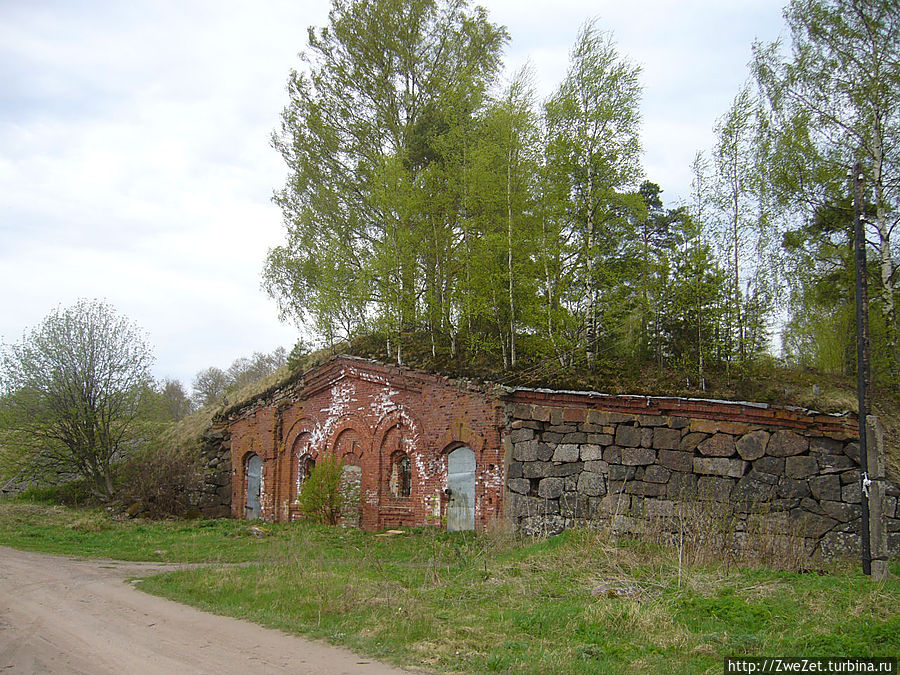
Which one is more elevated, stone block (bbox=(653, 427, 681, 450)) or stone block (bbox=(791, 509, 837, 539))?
stone block (bbox=(653, 427, 681, 450))

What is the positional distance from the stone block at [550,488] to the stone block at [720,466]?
2.94m

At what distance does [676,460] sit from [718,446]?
868mm

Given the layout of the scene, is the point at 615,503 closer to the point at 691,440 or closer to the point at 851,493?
the point at 691,440

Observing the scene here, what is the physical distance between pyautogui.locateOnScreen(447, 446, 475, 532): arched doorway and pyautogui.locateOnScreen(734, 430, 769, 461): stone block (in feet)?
20.6

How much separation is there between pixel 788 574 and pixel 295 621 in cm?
739

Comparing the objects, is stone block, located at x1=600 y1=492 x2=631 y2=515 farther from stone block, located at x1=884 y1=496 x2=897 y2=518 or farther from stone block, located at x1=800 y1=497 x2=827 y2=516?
stone block, located at x1=884 y1=496 x2=897 y2=518

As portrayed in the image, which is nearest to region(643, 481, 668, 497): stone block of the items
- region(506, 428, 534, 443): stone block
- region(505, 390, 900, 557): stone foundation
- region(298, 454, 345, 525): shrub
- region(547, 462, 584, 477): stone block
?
region(505, 390, 900, 557): stone foundation

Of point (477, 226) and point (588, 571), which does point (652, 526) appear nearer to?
point (588, 571)

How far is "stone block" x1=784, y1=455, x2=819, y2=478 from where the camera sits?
11.9m

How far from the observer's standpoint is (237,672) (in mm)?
6258

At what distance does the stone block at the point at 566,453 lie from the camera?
14.2m

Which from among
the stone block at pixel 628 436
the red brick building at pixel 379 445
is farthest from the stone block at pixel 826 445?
the red brick building at pixel 379 445

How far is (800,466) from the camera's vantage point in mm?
11984

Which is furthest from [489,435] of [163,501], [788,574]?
[163,501]
